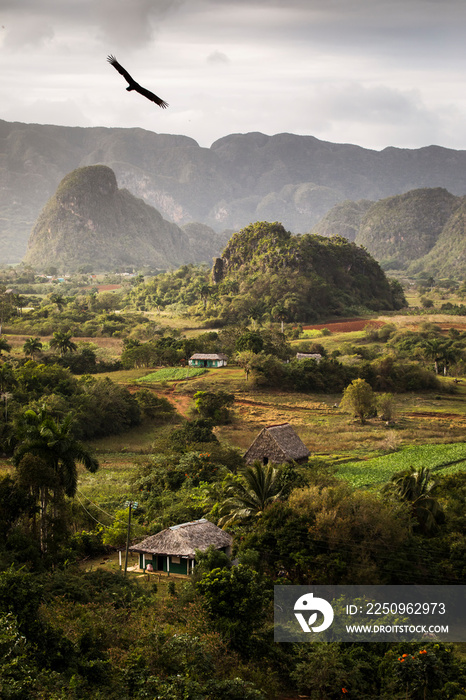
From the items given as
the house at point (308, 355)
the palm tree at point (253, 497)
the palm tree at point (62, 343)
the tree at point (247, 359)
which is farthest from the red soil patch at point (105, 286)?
the palm tree at point (253, 497)

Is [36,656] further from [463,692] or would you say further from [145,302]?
[145,302]

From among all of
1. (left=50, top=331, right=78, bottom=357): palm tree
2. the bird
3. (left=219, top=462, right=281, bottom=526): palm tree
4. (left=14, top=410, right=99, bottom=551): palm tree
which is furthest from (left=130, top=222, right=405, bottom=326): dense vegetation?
the bird

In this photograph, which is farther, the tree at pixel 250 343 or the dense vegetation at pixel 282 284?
the dense vegetation at pixel 282 284

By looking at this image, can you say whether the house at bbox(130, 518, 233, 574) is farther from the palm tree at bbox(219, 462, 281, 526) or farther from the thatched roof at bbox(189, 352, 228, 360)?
the thatched roof at bbox(189, 352, 228, 360)

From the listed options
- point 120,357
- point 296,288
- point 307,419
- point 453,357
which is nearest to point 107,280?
point 296,288

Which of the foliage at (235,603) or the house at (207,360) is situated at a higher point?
the house at (207,360)

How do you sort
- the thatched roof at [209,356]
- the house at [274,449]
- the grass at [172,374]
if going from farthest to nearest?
the thatched roof at [209,356]
the grass at [172,374]
the house at [274,449]

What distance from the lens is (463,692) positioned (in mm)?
16438

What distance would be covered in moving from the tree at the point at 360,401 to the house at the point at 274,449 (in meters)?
15.7

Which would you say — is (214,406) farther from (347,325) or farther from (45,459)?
(347,325)

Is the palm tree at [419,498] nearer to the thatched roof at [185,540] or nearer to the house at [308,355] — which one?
the thatched roof at [185,540]

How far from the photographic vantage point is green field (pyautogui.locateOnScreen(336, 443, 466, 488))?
122 ft

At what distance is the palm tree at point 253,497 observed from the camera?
25828 mm

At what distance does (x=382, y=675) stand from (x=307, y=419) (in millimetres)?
36773
